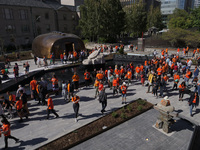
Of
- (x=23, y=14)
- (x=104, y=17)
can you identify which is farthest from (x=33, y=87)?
(x=23, y=14)

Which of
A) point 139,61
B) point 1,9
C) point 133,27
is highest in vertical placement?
point 1,9

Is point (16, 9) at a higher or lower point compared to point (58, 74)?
higher

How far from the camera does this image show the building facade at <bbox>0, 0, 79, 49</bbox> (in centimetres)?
3869

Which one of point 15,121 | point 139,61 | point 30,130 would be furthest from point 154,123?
point 139,61

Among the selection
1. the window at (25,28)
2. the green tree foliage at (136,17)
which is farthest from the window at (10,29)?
the green tree foliage at (136,17)

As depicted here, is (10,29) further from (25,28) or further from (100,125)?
(100,125)

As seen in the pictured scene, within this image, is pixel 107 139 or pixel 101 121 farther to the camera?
Result: pixel 101 121

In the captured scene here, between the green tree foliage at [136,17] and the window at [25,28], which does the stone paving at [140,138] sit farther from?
the green tree foliage at [136,17]

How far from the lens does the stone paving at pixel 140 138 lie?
7.52 meters

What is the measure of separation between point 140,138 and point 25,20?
1783 inches

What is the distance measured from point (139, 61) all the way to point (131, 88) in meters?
13.1

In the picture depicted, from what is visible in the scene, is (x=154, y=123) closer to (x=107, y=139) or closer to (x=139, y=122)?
(x=139, y=122)

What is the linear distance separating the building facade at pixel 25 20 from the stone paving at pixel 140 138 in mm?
35250

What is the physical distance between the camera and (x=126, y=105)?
36.5 ft
